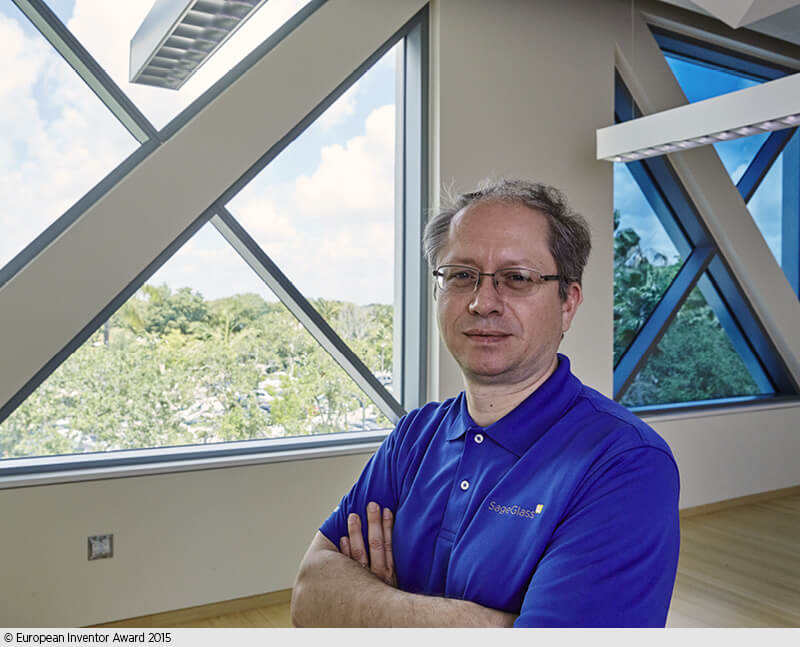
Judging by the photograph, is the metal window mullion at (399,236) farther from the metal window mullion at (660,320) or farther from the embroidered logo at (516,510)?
the embroidered logo at (516,510)

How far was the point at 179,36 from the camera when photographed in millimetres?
3346

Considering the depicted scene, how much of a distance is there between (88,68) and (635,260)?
12.6 ft

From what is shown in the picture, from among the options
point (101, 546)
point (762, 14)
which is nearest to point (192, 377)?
point (101, 546)

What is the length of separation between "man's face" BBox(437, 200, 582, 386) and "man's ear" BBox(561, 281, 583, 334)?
0.02m

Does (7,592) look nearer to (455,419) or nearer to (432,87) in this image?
(455,419)

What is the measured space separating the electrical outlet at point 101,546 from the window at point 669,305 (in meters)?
3.55

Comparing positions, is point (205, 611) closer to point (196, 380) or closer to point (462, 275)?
point (196, 380)

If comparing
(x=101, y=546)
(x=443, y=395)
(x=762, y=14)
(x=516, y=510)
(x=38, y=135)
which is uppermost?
(x=762, y=14)

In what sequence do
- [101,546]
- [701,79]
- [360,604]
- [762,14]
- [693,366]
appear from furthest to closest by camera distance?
[693,366] < [701,79] < [762,14] < [101,546] < [360,604]

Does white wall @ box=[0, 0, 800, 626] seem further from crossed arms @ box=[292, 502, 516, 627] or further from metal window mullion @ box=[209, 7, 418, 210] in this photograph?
crossed arms @ box=[292, 502, 516, 627]

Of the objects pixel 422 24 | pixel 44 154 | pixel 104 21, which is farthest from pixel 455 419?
pixel 422 24

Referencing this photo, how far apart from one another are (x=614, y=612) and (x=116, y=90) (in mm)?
3248

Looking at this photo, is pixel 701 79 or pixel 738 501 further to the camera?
pixel 701 79

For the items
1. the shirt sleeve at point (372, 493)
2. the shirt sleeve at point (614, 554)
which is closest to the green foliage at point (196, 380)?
the shirt sleeve at point (372, 493)
